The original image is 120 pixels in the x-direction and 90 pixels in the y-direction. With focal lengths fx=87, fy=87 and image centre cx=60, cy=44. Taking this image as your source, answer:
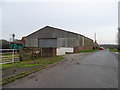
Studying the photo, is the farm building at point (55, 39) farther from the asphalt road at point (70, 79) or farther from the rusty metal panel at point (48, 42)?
the asphalt road at point (70, 79)

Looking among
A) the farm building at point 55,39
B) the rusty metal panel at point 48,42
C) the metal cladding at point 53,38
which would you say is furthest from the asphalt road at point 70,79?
Answer: the rusty metal panel at point 48,42

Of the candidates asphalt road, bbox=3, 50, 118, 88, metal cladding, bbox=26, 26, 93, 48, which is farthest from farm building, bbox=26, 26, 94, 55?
asphalt road, bbox=3, 50, 118, 88

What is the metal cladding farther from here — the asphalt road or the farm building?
the asphalt road

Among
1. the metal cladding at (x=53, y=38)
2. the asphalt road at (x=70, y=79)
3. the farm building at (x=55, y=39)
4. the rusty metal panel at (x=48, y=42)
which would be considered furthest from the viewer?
the rusty metal panel at (x=48, y=42)

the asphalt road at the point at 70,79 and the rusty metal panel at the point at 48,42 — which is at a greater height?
the rusty metal panel at the point at 48,42

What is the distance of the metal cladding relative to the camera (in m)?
24.9

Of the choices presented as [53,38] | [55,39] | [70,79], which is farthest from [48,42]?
[70,79]

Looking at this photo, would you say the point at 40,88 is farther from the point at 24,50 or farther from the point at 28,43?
the point at 28,43

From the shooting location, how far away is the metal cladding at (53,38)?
24.9 meters

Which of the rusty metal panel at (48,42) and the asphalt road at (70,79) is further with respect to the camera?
the rusty metal panel at (48,42)

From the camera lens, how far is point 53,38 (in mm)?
27219

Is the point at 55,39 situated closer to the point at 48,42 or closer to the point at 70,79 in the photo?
the point at 48,42

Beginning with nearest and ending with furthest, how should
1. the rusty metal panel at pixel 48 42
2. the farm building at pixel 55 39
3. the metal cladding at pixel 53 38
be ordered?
the farm building at pixel 55 39, the metal cladding at pixel 53 38, the rusty metal panel at pixel 48 42

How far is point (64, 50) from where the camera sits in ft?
65.6
